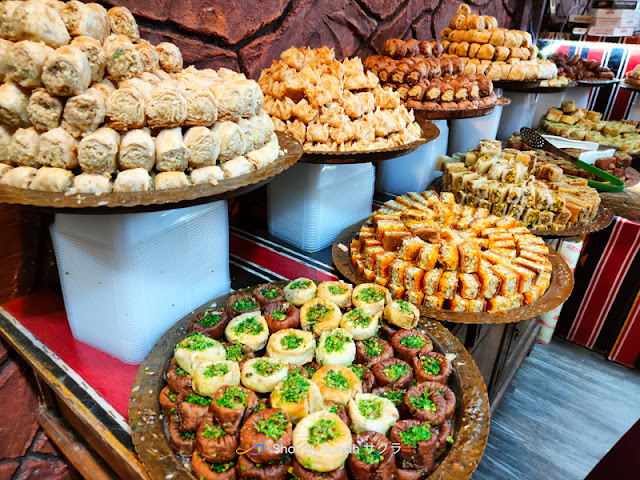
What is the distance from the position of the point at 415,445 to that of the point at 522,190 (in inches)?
80.0

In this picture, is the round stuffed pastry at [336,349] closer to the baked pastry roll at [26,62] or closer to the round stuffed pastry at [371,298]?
the round stuffed pastry at [371,298]

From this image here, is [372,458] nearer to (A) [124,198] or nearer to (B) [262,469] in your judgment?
(B) [262,469]

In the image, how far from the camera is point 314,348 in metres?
1.49

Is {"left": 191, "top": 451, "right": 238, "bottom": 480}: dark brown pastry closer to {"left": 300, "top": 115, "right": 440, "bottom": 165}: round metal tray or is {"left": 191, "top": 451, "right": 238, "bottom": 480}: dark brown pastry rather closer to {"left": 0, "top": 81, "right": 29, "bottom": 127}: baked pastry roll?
{"left": 0, "top": 81, "right": 29, "bottom": 127}: baked pastry roll

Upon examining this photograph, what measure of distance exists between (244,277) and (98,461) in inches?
39.8

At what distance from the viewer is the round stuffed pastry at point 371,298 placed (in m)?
1.66

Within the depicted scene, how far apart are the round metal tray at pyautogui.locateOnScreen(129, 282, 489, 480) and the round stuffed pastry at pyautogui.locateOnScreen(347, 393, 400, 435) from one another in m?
0.18

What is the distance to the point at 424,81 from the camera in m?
3.12

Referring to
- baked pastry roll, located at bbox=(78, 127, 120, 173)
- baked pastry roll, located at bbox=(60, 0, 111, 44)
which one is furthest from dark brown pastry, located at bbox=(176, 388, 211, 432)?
baked pastry roll, located at bbox=(60, 0, 111, 44)

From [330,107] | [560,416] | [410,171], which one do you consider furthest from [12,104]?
[560,416]

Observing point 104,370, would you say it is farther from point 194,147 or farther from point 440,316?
point 440,316

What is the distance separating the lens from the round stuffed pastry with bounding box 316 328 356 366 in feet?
4.72

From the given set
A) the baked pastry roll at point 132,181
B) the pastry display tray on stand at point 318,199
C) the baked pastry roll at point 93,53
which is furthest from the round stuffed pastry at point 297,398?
the pastry display tray on stand at point 318,199

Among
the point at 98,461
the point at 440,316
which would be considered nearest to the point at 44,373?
the point at 98,461
